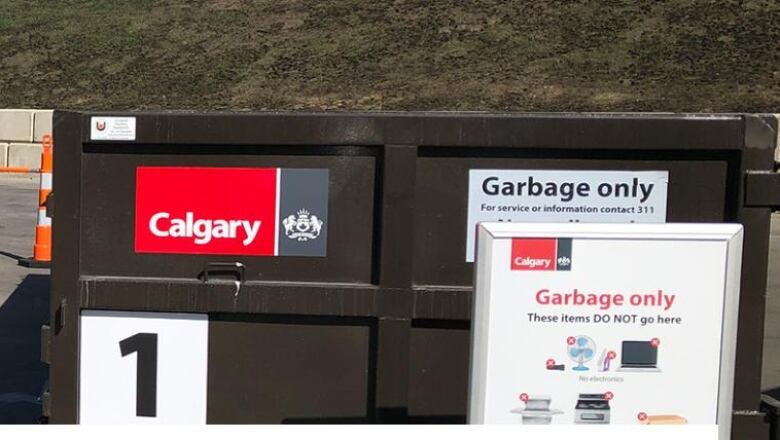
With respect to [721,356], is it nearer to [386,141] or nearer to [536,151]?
[536,151]

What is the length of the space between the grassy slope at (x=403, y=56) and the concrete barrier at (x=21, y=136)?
52.0 inches

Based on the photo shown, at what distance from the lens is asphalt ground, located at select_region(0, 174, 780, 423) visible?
583 cm

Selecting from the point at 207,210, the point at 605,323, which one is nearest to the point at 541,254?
the point at 605,323

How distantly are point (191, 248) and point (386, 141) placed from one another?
0.77m

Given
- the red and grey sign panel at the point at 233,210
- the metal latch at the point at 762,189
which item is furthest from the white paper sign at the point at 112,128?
the metal latch at the point at 762,189

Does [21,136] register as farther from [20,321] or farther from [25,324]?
[25,324]

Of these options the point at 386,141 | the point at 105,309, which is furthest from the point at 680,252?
the point at 105,309

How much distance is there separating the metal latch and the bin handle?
1671mm

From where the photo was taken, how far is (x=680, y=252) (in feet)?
8.60

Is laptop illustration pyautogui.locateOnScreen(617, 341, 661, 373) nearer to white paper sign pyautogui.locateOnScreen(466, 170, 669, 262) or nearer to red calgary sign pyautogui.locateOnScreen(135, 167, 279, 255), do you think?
white paper sign pyautogui.locateOnScreen(466, 170, 669, 262)

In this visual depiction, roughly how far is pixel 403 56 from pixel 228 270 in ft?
60.4

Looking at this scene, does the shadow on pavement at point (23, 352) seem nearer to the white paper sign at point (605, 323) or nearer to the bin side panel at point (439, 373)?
the bin side panel at point (439, 373)

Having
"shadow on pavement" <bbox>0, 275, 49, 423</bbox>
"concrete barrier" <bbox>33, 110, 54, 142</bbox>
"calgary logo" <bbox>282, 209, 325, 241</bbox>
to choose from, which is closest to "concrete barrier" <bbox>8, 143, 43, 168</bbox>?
"concrete barrier" <bbox>33, 110, 54, 142</bbox>

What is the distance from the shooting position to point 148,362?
9.98ft
